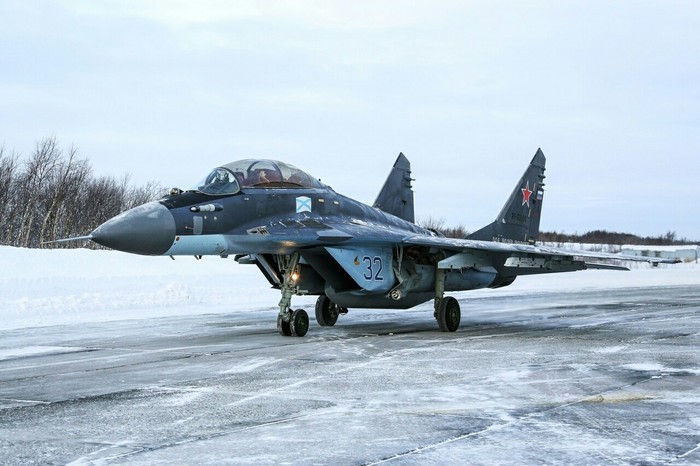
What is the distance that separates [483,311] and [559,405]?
14.6 m

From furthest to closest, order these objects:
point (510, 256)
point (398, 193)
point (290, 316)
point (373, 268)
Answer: point (398, 193) → point (510, 256) → point (373, 268) → point (290, 316)

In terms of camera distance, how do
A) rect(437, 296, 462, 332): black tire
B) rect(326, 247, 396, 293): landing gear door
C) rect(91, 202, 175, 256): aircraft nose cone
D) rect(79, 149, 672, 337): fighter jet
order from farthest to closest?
rect(437, 296, 462, 332): black tire → rect(326, 247, 396, 293): landing gear door → rect(79, 149, 672, 337): fighter jet → rect(91, 202, 175, 256): aircraft nose cone

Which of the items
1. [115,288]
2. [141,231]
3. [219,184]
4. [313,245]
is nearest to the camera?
[141,231]

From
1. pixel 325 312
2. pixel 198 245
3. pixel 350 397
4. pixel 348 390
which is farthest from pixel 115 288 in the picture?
pixel 350 397

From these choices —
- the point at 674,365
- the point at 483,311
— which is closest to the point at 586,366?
the point at 674,365

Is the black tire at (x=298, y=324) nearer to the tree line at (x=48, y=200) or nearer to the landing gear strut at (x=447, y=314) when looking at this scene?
the landing gear strut at (x=447, y=314)

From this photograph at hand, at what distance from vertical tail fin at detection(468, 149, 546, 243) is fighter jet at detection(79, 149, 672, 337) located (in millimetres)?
1945

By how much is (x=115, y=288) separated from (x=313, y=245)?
12733 millimetres

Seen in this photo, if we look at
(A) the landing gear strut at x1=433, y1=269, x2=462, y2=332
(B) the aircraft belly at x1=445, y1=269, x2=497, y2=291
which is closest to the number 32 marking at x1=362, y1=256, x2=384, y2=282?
(A) the landing gear strut at x1=433, y1=269, x2=462, y2=332

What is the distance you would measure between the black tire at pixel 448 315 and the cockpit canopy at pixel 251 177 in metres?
3.42

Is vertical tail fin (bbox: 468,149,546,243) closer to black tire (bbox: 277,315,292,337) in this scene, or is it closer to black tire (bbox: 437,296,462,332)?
black tire (bbox: 437,296,462,332)

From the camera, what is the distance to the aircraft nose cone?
1181 centimetres

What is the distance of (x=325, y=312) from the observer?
17.2 meters

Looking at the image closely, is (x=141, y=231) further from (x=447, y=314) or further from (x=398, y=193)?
(x=398, y=193)
